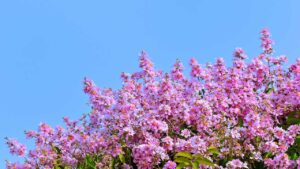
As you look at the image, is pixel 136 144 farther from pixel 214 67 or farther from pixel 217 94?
pixel 214 67

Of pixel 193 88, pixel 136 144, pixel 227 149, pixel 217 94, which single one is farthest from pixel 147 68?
pixel 227 149

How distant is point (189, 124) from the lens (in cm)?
722

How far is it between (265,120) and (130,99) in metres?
1.82

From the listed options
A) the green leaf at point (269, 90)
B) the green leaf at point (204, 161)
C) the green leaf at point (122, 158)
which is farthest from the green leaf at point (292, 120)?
the green leaf at point (122, 158)

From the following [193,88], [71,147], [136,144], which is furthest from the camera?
[193,88]

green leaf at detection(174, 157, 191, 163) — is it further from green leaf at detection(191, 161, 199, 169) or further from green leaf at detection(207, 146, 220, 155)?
green leaf at detection(207, 146, 220, 155)

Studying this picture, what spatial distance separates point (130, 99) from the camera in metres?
7.93

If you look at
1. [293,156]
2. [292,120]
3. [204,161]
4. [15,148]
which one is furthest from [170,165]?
[15,148]

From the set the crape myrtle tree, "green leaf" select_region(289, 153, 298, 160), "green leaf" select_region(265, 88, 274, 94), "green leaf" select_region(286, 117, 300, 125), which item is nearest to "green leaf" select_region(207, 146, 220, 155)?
the crape myrtle tree

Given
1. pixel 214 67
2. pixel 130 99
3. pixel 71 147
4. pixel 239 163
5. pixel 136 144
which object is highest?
pixel 214 67

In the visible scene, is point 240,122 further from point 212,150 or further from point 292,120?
point 212,150

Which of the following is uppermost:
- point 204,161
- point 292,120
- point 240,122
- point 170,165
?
point 240,122

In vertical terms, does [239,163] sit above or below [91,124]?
below

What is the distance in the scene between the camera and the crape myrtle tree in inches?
251
